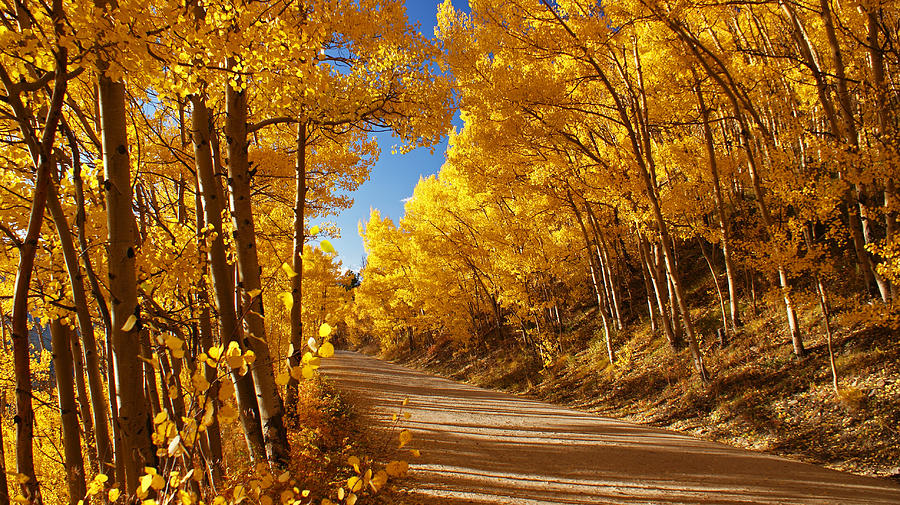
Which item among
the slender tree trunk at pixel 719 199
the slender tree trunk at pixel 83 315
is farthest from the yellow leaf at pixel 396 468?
the slender tree trunk at pixel 719 199

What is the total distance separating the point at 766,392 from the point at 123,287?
8594 mm

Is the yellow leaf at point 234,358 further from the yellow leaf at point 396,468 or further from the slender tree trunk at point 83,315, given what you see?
the slender tree trunk at point 83,315

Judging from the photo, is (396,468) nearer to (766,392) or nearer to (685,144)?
(766,392)

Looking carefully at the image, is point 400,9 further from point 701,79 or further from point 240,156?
point 701,79

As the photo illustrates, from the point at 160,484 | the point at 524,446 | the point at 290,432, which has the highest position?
the point at 160,484

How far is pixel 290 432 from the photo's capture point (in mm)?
5777

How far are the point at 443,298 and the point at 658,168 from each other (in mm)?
10753

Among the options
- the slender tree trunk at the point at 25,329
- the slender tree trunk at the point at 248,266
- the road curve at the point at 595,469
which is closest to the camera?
the slender tree trunk at the point at 25,329

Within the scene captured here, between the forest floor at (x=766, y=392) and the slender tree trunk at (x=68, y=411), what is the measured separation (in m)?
7.60

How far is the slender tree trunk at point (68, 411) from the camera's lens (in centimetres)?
338

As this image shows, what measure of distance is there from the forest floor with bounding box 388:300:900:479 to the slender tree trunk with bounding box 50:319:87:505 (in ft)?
24.9

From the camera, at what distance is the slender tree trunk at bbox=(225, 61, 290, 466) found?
13.2 feet

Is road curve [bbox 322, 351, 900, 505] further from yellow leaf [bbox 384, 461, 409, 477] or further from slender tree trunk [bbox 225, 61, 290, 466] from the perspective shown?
yellow leaf [bbox 384, 461, 409, 477]

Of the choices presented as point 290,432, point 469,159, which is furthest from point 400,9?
point 290,432
